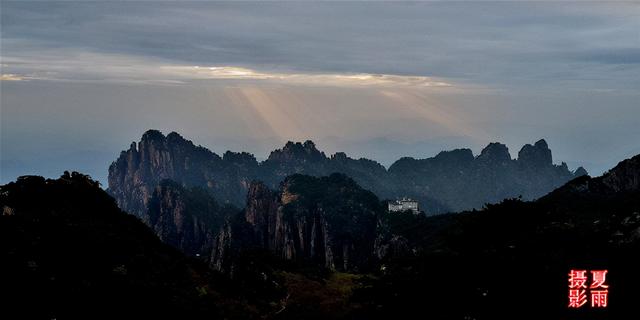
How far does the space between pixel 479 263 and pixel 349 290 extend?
142ft

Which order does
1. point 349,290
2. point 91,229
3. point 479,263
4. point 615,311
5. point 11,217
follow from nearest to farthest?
1. point 615,311
2. point 479,263
3. point 11,217
4. point 91,229
5. point 349,290

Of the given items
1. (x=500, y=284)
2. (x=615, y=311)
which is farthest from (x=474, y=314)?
(x=615, y=311)

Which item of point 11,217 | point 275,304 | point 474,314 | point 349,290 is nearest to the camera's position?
point 474,314

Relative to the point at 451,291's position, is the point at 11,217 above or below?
above

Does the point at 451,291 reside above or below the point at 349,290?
above

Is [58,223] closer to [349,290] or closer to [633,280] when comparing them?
[349,290]

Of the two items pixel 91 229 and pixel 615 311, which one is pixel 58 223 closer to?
pixel 91 229

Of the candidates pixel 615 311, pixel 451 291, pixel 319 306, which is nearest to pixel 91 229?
→ pixel 319 306

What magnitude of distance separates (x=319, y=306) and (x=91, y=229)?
31064mm

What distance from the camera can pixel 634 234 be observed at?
180ft

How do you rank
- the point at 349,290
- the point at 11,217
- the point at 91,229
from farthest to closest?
the point at 349,290
the point at 91,229
the point at 11,217

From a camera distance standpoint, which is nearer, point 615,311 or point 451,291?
point 615,311

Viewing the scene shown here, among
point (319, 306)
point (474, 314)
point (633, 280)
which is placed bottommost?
point (319, 306)

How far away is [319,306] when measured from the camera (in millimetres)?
85938
